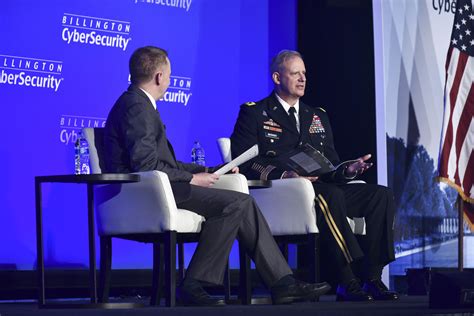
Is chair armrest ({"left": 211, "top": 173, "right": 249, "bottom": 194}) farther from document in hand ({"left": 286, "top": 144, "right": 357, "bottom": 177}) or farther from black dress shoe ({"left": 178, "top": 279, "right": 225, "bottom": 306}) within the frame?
black dress shoe ({"left": 178, "top": 279, "right": 225, "bottom": 306})

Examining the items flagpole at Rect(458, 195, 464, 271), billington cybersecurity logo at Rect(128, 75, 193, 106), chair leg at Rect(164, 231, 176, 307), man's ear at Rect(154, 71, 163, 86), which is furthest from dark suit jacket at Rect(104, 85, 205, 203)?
flagpole at Rect(458, 195, 464, 271)

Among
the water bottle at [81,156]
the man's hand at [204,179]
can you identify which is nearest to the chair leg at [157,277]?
the man's hand at [204,179]

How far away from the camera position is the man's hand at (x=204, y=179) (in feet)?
16.0

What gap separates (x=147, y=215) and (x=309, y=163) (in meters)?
1.14

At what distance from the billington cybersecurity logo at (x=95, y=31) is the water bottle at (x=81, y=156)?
48.7 inches

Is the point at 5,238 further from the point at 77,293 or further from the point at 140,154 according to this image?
the point at 140,154

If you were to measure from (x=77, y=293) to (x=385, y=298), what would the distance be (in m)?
2.02

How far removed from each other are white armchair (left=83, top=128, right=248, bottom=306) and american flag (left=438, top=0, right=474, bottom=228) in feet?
7.78

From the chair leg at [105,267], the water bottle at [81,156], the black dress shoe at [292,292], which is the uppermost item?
the water bottle at [81,156]

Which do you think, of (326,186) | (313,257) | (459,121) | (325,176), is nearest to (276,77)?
(325,176)

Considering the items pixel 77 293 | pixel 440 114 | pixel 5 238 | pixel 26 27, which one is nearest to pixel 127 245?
pixel 77 293

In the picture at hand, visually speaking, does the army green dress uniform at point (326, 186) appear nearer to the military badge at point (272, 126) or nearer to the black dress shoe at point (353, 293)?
the military badge at point (272, 126)

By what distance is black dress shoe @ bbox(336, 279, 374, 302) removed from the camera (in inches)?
214

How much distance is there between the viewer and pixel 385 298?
5.50m
